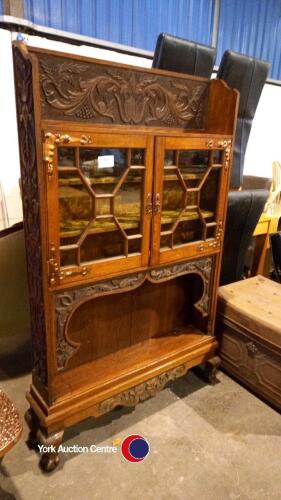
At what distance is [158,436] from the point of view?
58.1 inches

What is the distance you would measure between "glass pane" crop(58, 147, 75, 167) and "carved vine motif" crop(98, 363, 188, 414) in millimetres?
955

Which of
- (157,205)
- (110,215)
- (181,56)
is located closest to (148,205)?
(157,205)

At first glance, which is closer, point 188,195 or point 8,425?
point 8,425

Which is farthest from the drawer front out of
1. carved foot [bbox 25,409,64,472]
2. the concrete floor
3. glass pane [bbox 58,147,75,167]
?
glass pane [bbox 58,147,75,167]

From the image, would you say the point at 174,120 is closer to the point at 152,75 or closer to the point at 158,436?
the point at 152,75

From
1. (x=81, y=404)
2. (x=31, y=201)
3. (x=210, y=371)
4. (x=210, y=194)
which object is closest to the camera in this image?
(x=31, y=201)

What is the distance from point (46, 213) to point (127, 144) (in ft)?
1.21

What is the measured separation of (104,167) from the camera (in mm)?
1217

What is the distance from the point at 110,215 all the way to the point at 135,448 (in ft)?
3.18

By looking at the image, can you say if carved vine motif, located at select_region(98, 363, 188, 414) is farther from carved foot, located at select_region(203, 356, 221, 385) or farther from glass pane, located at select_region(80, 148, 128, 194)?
glass pane, located at select_region(80, 148, 128, 194)

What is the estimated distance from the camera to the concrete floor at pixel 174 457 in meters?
1.23

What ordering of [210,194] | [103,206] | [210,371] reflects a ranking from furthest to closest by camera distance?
1. [210,371]
2. [210,194]
3. [103,206]

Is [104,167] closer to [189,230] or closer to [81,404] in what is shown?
[189,230]

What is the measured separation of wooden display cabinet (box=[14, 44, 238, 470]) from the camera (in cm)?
110
